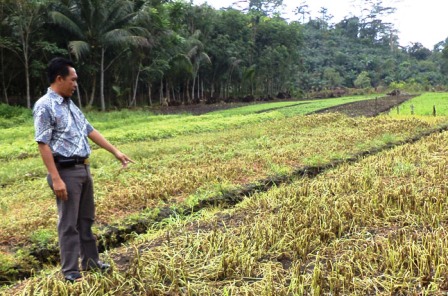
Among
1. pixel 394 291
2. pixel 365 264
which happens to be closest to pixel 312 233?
pixel 365 264

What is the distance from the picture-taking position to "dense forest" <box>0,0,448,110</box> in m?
21.3

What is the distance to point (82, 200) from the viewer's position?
353 centimetres

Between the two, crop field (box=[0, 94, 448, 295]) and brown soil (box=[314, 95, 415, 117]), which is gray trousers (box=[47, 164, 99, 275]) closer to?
crop field (box=[0, 94, 448, 295])

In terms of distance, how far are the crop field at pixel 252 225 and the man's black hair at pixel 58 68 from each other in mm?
1628

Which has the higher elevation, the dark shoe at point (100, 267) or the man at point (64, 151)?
the man at point (64, 151)

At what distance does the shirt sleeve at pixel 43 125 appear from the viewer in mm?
3129

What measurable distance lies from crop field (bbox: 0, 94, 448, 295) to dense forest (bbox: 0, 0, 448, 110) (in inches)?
562

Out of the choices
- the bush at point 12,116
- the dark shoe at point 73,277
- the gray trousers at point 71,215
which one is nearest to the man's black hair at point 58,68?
the gray trousers at point 71,215

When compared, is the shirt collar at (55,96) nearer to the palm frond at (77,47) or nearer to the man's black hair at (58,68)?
the man's black hair at (58,68)

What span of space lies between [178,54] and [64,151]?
2771cm

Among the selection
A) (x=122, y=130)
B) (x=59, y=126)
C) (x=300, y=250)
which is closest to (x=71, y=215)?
(x=59, y=126)

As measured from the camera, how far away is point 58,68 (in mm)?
3236

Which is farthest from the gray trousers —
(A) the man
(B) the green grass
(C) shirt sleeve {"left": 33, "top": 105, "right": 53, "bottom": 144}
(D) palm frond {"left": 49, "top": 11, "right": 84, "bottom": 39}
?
(D) palm frond {"left": 49, "top": 11, "right": 84, "bottom": 39}

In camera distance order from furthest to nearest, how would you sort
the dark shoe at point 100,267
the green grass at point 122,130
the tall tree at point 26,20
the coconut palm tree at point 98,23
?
the coconut palm tree at point 98,23, the tall tree at point 26,20, the green grass at point 122,130, the dark shoe at point 100,267
